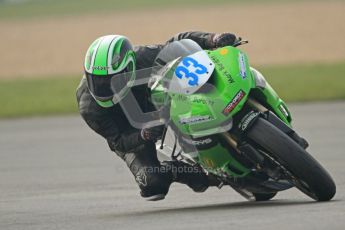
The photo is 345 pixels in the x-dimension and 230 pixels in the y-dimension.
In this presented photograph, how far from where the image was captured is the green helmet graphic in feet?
25.4

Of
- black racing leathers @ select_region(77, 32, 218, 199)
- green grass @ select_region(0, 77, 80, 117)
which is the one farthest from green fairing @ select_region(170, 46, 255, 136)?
green grass @ select_region(0, 77, 80, 117)

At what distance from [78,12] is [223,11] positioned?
13.6 m

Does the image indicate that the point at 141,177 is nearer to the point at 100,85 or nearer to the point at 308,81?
the point at 100,85

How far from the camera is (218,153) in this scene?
7473mm

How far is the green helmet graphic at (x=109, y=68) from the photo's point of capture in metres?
7.73

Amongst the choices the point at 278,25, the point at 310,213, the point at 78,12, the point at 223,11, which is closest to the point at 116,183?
the point at 310,213

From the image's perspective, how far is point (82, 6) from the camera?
67.4 metres

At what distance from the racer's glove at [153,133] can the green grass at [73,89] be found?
11.3m

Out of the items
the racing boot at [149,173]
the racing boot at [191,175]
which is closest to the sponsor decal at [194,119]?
the racing boot at [191,175]

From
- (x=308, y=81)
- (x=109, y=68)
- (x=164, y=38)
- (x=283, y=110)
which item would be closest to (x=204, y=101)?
(x=283, y=110)

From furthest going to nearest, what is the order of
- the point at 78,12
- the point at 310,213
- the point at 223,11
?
the point at 78,12, the point at 223,11, the point at 310,213

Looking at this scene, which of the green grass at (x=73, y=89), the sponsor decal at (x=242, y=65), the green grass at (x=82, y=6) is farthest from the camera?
the green grass at (x=82, y=6)

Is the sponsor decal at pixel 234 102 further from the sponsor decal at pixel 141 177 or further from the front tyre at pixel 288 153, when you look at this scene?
the sponsor decal at pixel 141 177

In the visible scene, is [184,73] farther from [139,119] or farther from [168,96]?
[139,119]
